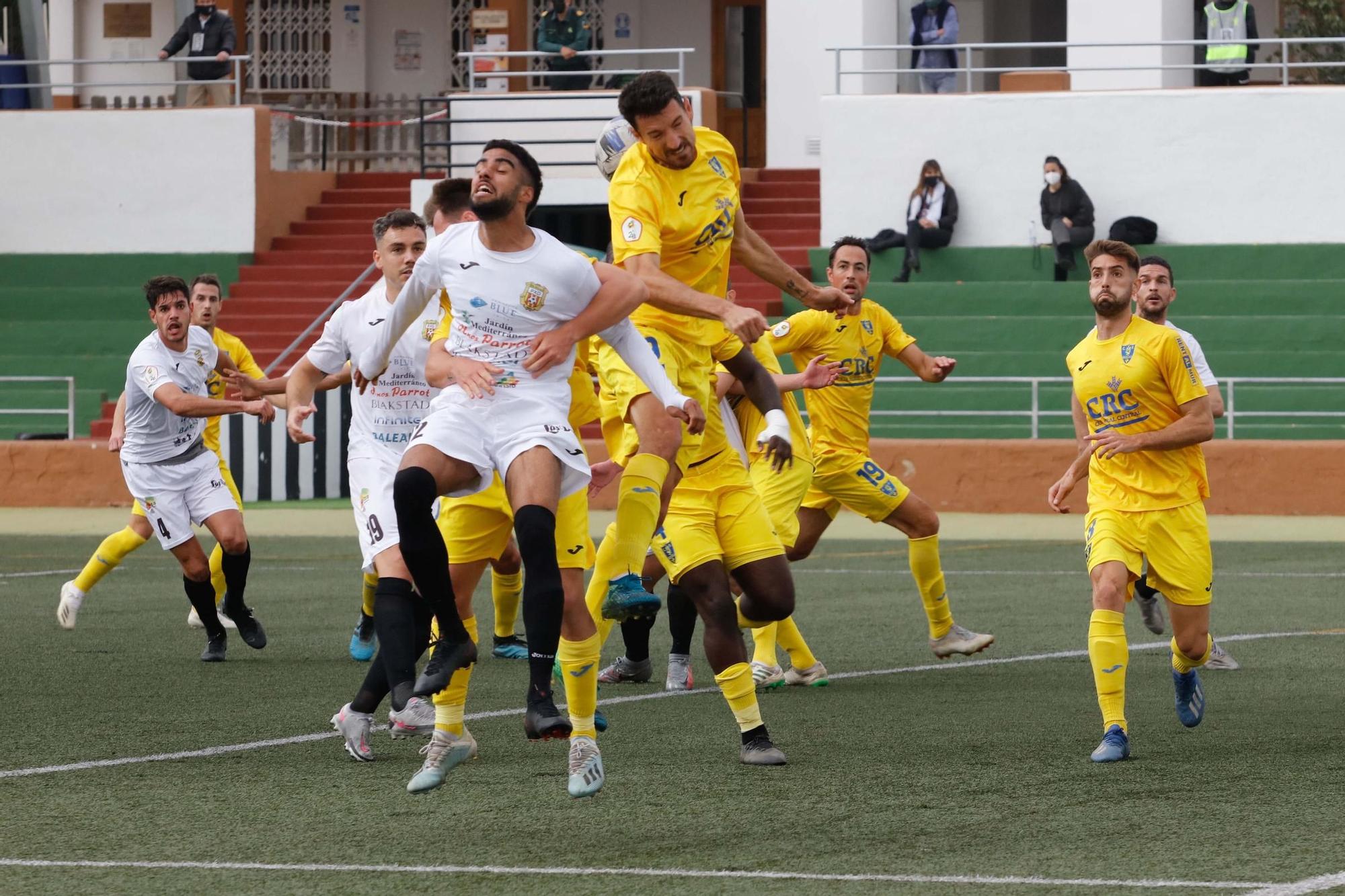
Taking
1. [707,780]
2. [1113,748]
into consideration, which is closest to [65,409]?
[707,780]

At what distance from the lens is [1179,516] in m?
8.40

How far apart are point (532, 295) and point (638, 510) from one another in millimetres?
1157

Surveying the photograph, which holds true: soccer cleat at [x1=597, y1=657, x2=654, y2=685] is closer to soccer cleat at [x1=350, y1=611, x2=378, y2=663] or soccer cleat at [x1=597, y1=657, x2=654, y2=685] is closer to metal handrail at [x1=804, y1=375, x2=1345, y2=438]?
soccer cleat at [x1=350, y1=611, x2=378, y2=663]

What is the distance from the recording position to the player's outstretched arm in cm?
866

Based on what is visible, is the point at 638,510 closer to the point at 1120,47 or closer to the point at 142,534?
the point at 142,534

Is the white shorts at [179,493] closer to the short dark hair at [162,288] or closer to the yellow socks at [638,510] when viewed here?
the short dark hair at [162,288]

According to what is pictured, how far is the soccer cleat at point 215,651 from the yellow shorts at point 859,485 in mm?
3278

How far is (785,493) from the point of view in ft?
34.6

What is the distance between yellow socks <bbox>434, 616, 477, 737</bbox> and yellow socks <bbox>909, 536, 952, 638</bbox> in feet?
13.4

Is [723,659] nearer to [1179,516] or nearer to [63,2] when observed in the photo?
[1179,516]

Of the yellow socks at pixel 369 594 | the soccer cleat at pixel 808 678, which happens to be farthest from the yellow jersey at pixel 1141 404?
the yellow socks at pixel 369 594

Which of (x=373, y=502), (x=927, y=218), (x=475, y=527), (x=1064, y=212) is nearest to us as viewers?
(x=475, y=527)

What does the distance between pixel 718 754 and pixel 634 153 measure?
2405mm

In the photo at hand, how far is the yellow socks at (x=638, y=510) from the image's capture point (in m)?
7.86
